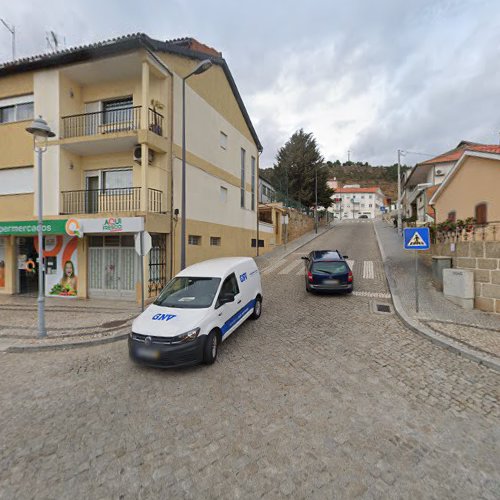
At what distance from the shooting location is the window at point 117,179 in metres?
10.9

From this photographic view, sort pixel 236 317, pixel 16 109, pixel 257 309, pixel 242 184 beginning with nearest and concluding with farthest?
pixel 236 317
pixel 257 309
pixel 16 109
pixel 242 184

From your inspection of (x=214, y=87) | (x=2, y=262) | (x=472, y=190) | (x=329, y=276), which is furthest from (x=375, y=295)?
(x=2, y=262)

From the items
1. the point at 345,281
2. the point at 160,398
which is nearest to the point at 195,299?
the point at 160,398

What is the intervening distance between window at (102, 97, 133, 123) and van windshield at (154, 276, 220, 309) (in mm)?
8167

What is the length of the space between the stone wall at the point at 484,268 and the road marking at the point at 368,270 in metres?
4.13

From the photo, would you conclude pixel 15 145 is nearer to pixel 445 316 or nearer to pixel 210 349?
pixel 210 349

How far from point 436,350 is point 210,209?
10908mm

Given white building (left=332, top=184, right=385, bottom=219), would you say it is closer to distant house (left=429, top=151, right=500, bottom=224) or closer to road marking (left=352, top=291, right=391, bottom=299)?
distant house (left=429, top=151, right=500, bottom=224)

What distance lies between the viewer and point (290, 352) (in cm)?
543

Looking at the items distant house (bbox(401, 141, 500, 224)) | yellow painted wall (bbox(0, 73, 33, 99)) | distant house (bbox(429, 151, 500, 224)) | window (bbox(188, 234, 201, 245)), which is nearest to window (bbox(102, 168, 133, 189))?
window (bbox(188, 234, 201, 245))

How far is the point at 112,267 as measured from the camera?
35.2ft

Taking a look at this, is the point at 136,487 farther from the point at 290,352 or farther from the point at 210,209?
the point at 210,209

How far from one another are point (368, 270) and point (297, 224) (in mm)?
15246

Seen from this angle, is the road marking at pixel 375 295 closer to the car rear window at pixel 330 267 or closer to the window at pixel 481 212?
the car rear window at pixel 330 267
